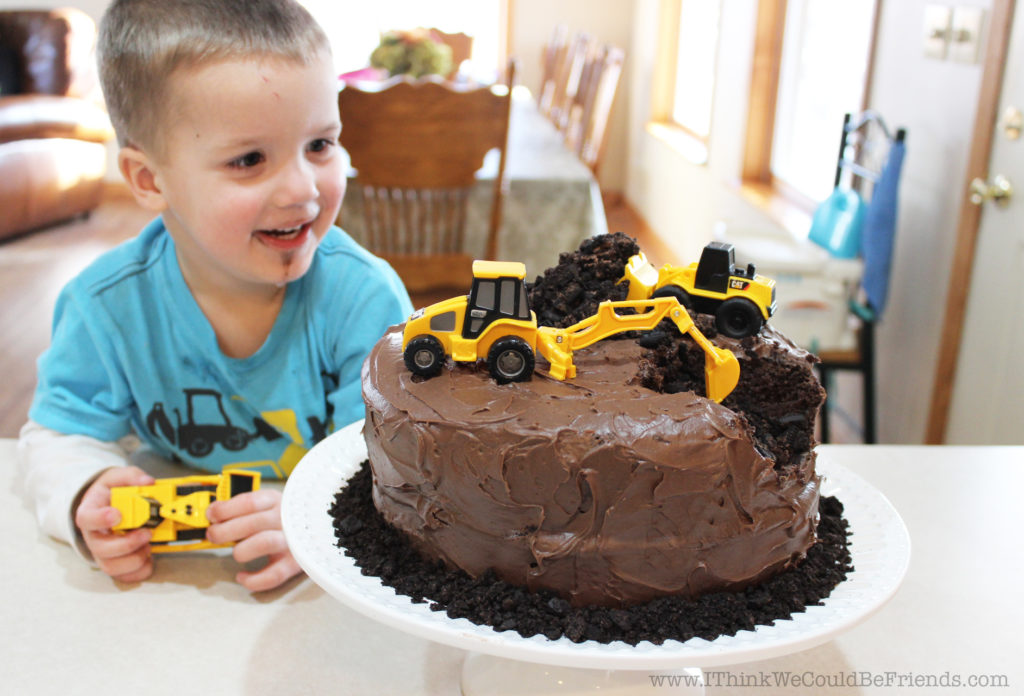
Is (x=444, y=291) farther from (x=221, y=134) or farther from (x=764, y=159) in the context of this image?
(x=764, y=159)

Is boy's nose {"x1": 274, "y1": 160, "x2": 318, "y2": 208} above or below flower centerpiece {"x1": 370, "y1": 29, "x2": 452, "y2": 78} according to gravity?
below

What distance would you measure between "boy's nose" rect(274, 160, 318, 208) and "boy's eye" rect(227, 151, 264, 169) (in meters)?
0.03

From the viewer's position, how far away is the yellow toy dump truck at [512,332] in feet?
2.37

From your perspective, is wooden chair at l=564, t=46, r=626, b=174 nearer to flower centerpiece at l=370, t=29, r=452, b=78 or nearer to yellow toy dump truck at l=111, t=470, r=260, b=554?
flower centerpiece at l=370, t=29, r=452, b=78

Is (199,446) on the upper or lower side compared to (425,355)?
lower

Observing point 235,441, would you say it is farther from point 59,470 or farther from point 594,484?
point 594,484

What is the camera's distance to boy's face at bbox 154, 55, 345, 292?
96 cm

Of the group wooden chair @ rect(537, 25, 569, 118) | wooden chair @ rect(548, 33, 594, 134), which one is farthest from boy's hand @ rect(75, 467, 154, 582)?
wooden chair @ rect(537, 25, 569, 118)

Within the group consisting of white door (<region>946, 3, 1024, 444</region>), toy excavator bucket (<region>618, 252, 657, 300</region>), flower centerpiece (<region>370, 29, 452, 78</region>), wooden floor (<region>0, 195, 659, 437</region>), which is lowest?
wooden floor (<region>0, 195, 659, 437</region>)

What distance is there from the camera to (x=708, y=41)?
15.8 feet

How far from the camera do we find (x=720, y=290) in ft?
2.65

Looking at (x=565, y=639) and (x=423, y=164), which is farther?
(x=423, y=164)

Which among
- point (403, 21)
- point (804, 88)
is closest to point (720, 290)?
point (804, 88)

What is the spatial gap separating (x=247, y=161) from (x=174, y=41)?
0.50ft
